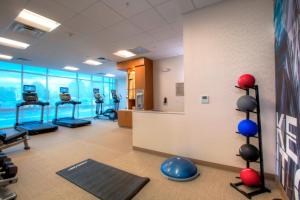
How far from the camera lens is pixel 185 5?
2893 mm

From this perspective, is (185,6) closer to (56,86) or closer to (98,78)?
(56,86)

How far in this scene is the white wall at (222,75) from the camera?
239 centimetres

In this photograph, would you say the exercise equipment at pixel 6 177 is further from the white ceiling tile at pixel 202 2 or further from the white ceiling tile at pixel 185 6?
the white ceiling tile at pixel 202 2

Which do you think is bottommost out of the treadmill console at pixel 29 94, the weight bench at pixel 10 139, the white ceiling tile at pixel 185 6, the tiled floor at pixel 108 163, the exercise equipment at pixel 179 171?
the tiled floor at pixel 108 163

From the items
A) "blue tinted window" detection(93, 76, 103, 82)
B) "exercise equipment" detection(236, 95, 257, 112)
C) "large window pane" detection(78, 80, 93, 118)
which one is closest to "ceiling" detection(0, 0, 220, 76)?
"exercise equipment" detection(236, 95, 257, 112)

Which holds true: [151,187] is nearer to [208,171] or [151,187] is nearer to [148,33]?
[208,171]

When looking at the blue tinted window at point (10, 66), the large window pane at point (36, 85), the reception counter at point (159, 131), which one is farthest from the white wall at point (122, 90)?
the reception counter at point (159, 131)

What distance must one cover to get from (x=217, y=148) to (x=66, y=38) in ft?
16.2

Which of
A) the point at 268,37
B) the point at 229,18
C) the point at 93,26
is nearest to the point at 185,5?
the point at 229,18

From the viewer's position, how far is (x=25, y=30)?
12.0 feet

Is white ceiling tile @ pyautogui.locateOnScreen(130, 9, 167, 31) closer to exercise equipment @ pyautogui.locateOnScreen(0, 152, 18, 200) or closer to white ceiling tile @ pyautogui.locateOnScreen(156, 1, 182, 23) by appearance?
white ceiling tile @ pyautogui.locateOnScreen(156, 1, 182, 23)

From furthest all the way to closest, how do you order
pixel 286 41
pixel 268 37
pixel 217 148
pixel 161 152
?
pixel 161 152
pixel 217 148
pixel 268 37
pixel 286 41

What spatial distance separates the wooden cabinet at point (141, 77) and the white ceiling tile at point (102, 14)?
299 centimetres

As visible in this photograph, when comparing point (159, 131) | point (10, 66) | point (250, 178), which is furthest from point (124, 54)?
point (10, 66)
